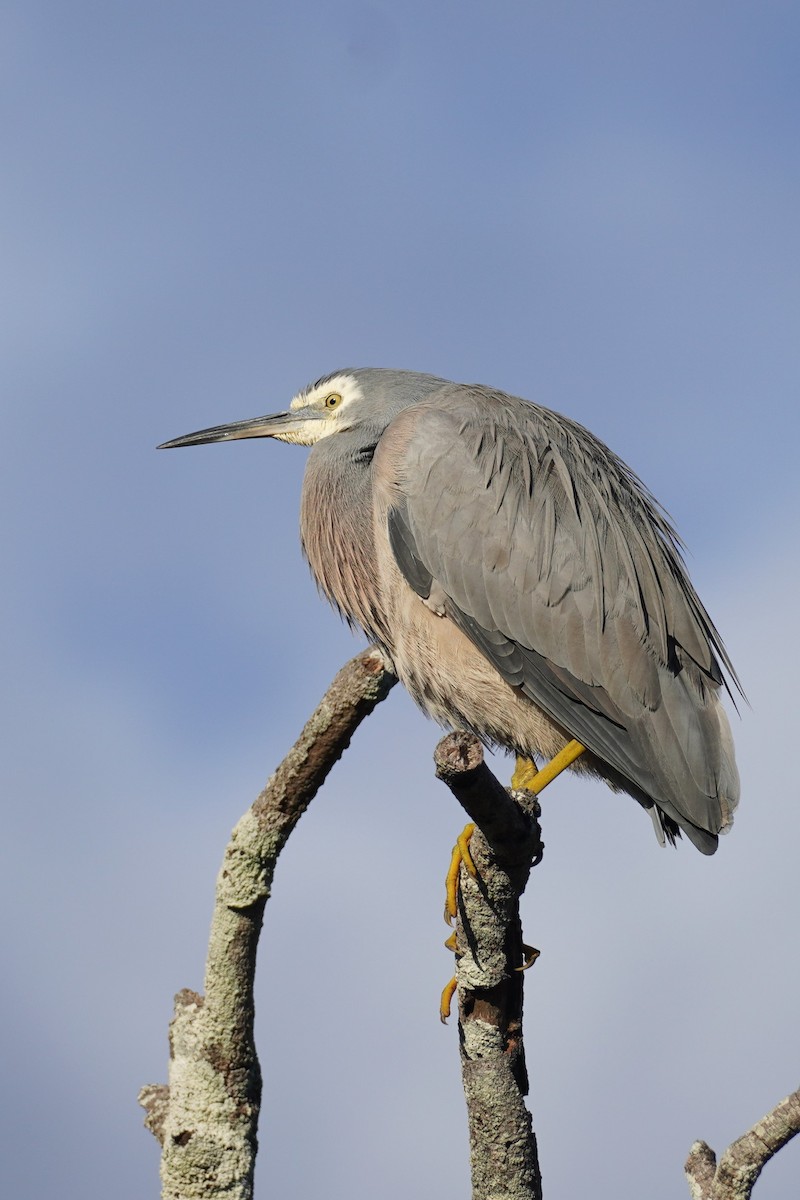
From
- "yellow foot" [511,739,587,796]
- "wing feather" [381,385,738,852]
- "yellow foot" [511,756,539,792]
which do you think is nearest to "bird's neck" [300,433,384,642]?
"wing feather" [381,385,738,852]

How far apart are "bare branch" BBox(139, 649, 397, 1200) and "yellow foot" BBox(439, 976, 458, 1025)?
0.88 meters

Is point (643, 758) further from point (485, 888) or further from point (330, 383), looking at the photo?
point (330, 383)

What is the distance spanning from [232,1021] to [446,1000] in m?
1.05

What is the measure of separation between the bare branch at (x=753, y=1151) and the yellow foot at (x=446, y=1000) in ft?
A: 3.76

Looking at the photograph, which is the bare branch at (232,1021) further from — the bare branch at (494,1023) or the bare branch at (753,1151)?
the bare branch at (753,1151)

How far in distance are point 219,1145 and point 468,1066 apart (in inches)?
37.8

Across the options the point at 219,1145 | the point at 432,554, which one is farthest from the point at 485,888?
the point at 432,554

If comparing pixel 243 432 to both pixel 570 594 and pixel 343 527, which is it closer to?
pixel 343 527

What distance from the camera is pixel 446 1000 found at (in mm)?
4938

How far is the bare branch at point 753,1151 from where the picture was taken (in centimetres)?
423

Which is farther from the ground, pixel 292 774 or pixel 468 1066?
pixel 292 774

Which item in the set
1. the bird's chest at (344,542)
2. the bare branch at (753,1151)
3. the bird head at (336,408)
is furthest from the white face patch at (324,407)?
the bare branch at (753,1151)

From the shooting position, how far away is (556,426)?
644cm

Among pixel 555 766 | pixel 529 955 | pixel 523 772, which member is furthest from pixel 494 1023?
pixel 523 772
